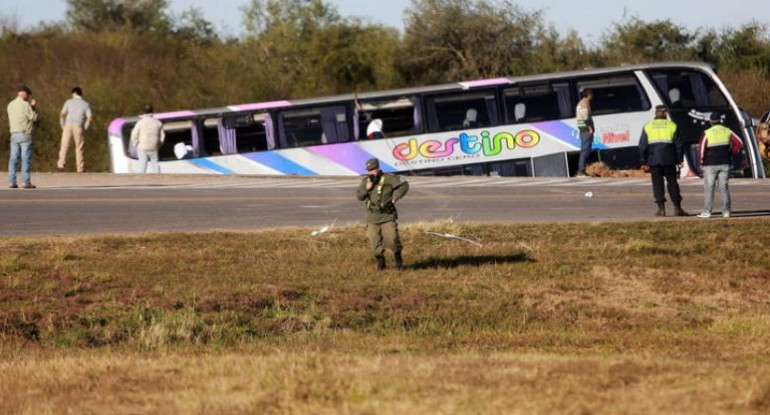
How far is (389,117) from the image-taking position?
38125 mm

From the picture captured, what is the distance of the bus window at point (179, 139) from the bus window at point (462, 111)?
20.0ft

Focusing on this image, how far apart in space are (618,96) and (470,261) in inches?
710

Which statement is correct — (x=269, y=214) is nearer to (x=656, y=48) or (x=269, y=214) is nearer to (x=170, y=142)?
(x=170, y=142)

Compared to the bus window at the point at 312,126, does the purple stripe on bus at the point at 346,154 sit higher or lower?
lower

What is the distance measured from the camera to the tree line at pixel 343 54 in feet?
180

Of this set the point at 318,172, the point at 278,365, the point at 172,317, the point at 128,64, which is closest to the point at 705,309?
the point at 172,317

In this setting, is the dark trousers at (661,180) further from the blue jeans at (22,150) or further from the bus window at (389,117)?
the bus window at (389,117)

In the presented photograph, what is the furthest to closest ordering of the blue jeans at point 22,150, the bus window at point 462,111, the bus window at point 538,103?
the bus window at point 462,111, the bus window at point 538,103, the blue jeans at point 22,150

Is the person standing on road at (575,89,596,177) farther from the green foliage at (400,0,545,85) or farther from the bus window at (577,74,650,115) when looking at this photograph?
the green foliage at (400,0,545,85)

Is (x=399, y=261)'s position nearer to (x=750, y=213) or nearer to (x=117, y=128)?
(x=750, y=213)

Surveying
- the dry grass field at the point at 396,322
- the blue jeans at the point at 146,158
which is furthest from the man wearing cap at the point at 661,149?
the blue jeans at the point at 146,158

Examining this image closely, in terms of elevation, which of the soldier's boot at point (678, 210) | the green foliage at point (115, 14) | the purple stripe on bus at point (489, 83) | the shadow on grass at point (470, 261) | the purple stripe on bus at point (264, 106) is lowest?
the shadow on grass at point (470, 261)

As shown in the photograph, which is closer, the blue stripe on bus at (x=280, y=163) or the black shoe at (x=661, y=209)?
the black shoe at (x=661, y=209)

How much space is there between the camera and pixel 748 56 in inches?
2343
